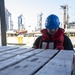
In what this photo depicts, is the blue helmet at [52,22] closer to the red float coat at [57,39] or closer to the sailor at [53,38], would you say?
the sailor at [53,38]

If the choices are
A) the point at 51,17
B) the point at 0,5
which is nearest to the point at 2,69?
the point at 51,17

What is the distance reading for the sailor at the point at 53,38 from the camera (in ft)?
10.3

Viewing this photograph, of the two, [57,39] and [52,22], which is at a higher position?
[52,22]

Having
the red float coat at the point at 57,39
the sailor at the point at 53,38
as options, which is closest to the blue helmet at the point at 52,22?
the sailor at the point at 53,38

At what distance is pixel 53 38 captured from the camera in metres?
3.19

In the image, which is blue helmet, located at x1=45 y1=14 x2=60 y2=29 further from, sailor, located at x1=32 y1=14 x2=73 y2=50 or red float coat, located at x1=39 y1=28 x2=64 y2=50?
red float coat, located at x1=39 y1=28 x2=64 y2=50

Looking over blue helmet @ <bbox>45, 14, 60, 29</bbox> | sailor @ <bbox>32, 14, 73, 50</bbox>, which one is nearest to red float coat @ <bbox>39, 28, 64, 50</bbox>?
sailor @ <bbox>32, 14, 73, 50</bbox>

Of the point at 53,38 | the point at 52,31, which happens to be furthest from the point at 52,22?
the point at 53,38

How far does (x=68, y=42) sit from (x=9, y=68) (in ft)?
6.40

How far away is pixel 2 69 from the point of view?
141 centimetres

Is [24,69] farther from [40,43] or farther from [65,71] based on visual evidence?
[40,43]

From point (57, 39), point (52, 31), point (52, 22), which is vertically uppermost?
point (52, 22)

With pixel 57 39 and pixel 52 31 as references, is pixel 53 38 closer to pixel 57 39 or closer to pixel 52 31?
pixel 57 39

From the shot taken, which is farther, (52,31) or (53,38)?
(52,31)
